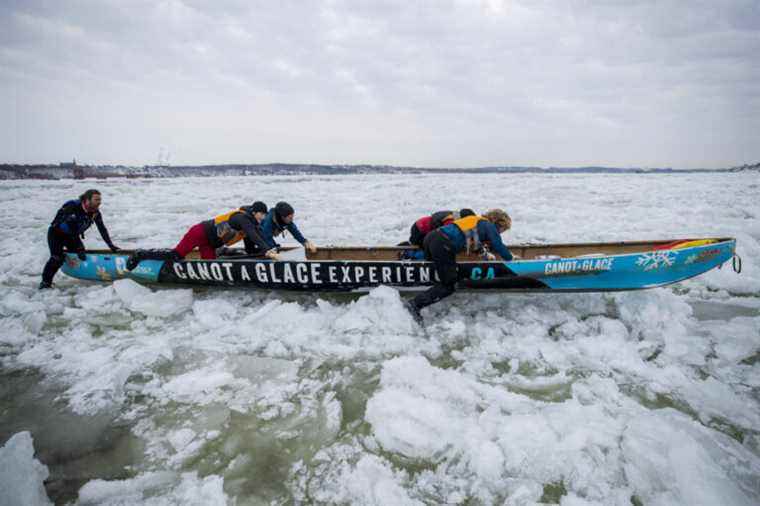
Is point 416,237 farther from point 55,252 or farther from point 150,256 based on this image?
point 55,252

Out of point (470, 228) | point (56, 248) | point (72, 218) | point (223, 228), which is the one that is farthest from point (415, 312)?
point (56, 248)

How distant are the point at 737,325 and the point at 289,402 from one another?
183 inches

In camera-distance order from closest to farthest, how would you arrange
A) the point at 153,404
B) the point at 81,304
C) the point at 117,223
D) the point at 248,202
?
the point at 153,404 → the point at 81,304 → the point at 117,223 → the point at 248,202

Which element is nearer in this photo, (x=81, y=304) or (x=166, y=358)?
(x=166, y=358)

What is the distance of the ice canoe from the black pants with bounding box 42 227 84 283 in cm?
15

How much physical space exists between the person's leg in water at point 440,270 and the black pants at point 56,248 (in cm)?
514

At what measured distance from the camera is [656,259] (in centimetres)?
408

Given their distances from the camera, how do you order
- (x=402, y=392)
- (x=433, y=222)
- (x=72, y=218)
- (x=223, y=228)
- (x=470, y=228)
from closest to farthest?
(x=402, y=392) → (x=470, y=228) → (x=433, y=222) → (x=223, y=228) → (x=72, y=218)

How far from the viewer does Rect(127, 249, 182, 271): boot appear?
5.18m

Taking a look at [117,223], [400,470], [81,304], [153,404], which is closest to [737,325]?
[400,470]

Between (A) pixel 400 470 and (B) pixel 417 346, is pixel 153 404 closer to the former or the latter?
(A) pixel 400 470

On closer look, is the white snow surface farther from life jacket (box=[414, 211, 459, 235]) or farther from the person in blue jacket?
life jacket (box=[414, 211, 459, 235])

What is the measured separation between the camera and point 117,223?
38.3 ft

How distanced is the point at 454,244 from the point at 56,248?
5.70 m
